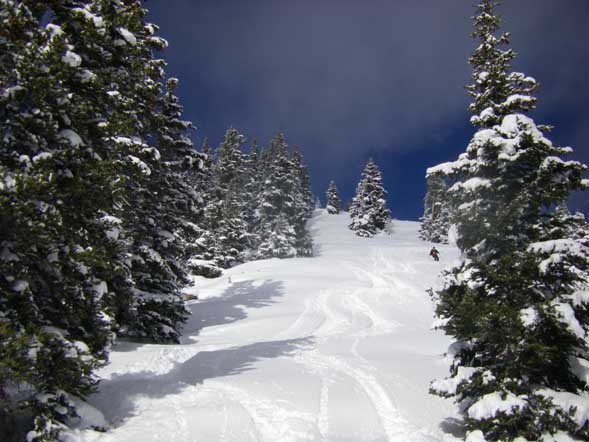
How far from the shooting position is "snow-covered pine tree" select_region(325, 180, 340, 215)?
103m

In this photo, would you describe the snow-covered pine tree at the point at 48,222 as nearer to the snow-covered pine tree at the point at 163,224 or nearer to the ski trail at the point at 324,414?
the ski trail at the point at 324,414

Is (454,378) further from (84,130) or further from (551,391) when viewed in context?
(84,130)

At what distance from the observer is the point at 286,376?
12.0 metres

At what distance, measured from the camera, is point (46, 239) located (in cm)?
702

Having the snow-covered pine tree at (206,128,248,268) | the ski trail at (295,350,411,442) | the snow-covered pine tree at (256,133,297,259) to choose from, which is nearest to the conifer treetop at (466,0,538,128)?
the ski trail at (295,350,411,442)

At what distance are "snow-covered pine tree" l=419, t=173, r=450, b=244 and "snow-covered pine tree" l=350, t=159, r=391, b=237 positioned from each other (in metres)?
8.86

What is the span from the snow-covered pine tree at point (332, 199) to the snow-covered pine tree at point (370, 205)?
22.5 m

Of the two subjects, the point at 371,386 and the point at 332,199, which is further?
the point at 332,199

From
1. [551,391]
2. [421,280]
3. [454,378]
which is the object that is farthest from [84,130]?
[421,280]

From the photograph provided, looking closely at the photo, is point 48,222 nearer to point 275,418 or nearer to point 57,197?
point 57,197

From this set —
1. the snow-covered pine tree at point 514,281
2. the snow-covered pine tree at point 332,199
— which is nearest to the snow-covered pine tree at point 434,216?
the snow-covered pine tree at point 332,199

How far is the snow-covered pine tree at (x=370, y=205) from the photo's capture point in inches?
2980

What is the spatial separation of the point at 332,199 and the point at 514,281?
96.1m

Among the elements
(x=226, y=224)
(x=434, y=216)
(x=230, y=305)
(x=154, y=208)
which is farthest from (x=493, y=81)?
(x=434, y=216)
